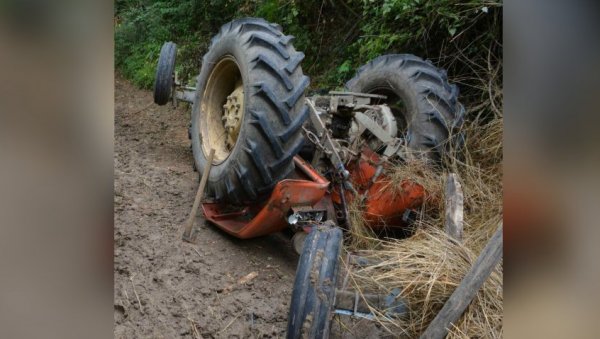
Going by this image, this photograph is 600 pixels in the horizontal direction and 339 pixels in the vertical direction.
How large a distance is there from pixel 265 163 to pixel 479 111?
2.36m

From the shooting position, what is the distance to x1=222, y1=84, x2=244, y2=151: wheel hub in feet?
9.04

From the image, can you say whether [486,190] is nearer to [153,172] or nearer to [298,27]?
[153,172]

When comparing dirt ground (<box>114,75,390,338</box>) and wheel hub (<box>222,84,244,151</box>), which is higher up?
wheel hub (<box>222,84,244,151</box>)

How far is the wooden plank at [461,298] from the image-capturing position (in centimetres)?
153

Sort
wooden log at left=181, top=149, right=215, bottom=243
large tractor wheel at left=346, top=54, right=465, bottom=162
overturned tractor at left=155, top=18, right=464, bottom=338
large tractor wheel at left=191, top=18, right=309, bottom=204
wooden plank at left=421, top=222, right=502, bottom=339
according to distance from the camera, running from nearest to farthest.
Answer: wooden plank at left=421, top=222, right=502, bottom=339 → overturned tractor at left=155, top=18, right=464, bottom=338 → large tractor wheel at left=191, top=18, right=309, bottom=204 → wooden log at left=181, top=149, right=215, bottom=243 → large tractor wheel at left=346, top=54, right=465, bottom=162

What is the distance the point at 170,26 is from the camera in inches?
314

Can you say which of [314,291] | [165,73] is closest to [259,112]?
[314,291]

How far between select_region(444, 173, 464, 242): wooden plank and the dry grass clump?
10cm

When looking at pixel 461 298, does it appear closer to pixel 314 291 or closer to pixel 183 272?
pixel 314 291

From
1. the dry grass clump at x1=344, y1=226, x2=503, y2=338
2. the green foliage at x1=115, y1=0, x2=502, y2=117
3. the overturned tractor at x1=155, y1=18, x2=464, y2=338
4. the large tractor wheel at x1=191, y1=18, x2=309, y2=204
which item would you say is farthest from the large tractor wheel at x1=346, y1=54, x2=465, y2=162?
the dry grass clump at x1=344, y1=226, x2=503, y2=338

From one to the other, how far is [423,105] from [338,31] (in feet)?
9.30

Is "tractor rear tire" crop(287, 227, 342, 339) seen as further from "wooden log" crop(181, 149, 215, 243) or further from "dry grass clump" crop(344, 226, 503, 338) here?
"wooden log" crop(181, 149, 215, 243)

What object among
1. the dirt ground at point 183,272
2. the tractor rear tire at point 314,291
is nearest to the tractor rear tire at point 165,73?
the dirt ground at point 183,272
